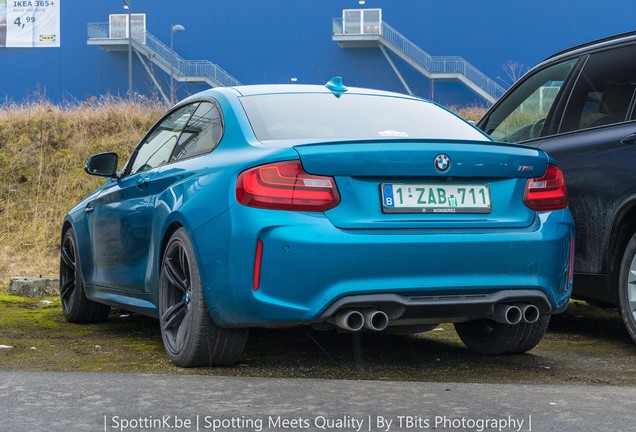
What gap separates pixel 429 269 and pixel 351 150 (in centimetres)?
64

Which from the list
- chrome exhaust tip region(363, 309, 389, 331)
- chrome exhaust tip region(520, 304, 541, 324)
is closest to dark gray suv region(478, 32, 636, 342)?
chrome exhaust tip region(520, 304, 541, 324)

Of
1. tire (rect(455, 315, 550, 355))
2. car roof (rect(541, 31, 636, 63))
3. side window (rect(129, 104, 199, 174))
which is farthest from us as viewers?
car roof (rect(541, 31, 636, 63))

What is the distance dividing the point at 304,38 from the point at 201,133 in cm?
4640

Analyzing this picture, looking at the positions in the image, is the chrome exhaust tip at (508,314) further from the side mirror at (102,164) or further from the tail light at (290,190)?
the side mirror at (102,164)

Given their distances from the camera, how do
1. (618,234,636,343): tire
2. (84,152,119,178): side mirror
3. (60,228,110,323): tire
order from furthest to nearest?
1. (60,228,110,323): tire
2. (84,152,119,178): side mirror
3. (618,234,636,343): tire

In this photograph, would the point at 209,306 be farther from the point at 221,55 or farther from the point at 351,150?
the point at 221,55

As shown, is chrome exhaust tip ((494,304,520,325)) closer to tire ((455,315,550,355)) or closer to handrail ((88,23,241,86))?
tire ((455,315,550,355))

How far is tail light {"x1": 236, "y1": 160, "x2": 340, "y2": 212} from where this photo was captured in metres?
4.72

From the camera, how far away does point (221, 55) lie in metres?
51.6

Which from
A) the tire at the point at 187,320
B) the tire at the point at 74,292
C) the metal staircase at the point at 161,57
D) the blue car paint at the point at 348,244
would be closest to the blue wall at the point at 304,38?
the metal staircase at the point at 161,57

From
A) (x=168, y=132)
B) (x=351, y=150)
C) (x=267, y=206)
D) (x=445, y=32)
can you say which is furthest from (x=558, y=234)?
(x=445, y=32)

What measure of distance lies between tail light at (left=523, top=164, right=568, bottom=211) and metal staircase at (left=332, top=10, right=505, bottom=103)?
4092 centimetres

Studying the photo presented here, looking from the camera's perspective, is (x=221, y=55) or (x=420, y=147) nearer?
(x=420, y=147)

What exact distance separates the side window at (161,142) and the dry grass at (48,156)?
6.26 m
